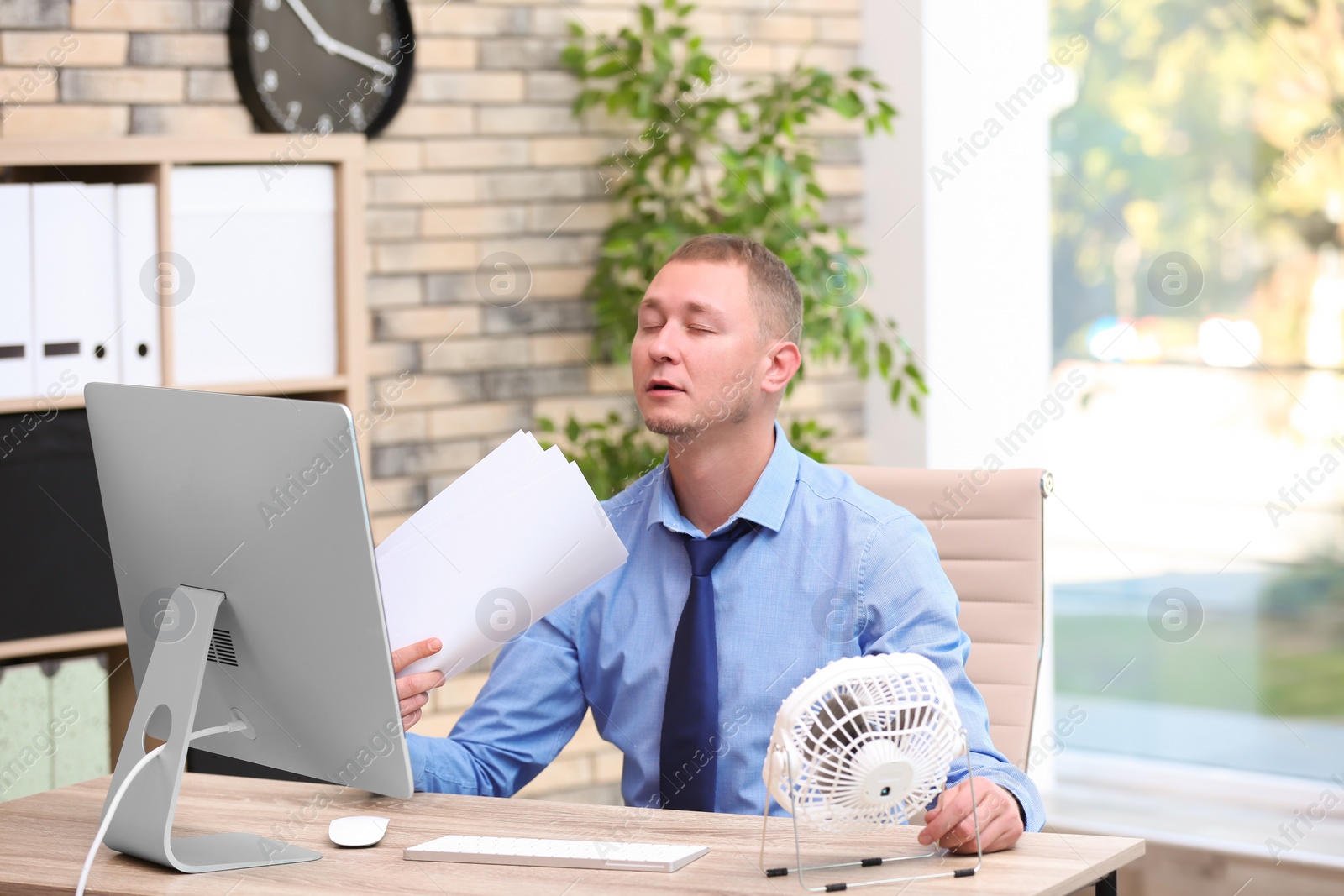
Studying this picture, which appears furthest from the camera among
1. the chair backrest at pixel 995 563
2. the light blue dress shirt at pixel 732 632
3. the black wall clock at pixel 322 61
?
the black wall clock at pixel 322 61

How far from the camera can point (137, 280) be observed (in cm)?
247

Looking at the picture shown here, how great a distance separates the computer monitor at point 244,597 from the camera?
1346 millimetres

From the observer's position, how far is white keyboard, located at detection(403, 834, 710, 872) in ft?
4.40

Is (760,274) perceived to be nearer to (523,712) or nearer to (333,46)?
(523,712)

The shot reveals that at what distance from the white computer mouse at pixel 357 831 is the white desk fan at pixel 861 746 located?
39cm

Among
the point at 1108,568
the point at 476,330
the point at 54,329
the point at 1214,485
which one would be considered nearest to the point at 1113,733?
the point at 1108,568

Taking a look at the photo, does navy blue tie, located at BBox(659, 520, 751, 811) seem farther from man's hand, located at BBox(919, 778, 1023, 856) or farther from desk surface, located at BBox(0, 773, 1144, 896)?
man's hand, located at BBox(919, 778, 1023, 856)

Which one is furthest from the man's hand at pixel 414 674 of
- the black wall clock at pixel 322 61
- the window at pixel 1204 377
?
the window at pixel 1204 377

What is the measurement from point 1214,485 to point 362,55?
229 cm

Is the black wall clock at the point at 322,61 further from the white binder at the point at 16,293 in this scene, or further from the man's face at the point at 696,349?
the man's face at the point at 696,349

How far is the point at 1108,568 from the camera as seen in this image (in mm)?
3967

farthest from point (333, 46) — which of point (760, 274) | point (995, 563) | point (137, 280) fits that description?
point (995, 563)

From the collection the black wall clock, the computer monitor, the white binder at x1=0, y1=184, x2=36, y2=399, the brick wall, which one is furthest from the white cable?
the black wall clock

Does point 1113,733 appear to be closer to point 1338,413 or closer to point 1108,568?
point 1108,568
